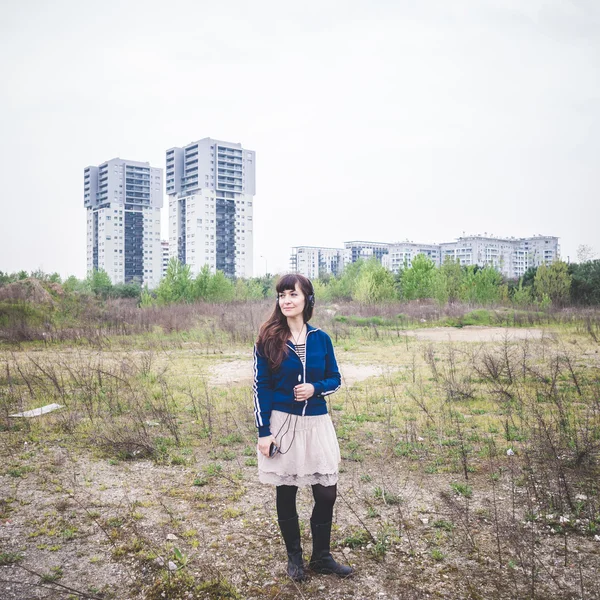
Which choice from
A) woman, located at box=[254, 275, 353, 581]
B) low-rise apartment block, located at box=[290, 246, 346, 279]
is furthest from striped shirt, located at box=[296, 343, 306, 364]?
low-rise apartment block, located at box=[290, 246, 346, 279]

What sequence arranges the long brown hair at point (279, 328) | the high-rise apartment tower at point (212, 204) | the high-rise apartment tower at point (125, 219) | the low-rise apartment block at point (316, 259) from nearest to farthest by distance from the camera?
the long brown hair at point (279, 328), the high-rise apartment tower at point (212, 204), the high-rise apartment tower at point (125, 219), the low-rise apartment block at point (316, 259)

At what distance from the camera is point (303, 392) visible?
287cm

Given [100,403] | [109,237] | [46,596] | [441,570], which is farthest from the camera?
[109,237]

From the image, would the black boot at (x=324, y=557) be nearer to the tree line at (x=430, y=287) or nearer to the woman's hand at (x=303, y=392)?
the woman's hand at (x=303, y=392)

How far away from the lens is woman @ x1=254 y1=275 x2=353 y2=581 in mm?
2936

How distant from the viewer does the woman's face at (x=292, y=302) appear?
10.0 ft

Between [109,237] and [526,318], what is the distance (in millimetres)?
86353

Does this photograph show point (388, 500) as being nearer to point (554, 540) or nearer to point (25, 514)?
point (554, 540)

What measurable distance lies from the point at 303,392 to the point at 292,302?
22.2 inches

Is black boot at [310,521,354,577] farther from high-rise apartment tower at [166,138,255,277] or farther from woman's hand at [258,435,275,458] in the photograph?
high-rise apartment tower at [166,138,255,277]

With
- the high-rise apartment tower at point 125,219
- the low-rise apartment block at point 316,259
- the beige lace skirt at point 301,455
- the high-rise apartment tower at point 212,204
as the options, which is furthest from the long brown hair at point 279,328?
the low-rise apartment block at point 316,259

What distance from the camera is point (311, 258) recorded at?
134750 millimetres

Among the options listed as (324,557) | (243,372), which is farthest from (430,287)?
(324,557)

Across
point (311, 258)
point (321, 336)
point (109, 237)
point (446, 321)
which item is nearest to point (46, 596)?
point (321, 336)
